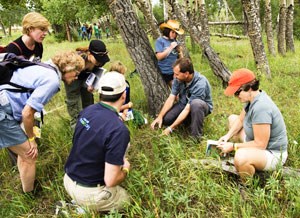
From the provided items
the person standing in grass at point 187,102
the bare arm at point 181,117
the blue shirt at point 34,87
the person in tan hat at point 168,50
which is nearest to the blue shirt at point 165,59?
the person in tan hat at point 168,50

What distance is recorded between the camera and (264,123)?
2.59 metres

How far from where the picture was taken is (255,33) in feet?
19.1

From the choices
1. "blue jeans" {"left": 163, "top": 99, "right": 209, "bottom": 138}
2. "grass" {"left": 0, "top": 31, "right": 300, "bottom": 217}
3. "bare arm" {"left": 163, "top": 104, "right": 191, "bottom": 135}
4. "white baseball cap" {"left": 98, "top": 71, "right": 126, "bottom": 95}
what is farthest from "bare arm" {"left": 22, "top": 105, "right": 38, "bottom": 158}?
"blue jeans" {"left": 163, "top": 99, "right": 209, "bottom": 138}

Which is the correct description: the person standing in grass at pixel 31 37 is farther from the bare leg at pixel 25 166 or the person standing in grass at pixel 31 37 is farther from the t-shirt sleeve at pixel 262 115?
the t-shirt sleeve at pixel 262 115

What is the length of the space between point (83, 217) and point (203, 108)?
6.28ft

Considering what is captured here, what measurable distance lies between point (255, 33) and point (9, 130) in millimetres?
4980

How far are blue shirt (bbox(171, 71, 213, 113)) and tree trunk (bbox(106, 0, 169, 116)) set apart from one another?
45cm

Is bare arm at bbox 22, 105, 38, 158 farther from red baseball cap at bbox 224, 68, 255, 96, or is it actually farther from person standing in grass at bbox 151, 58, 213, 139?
red baseball cap at bbox 224, 68, 255, 96

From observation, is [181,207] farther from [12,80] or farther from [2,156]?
[2,156]

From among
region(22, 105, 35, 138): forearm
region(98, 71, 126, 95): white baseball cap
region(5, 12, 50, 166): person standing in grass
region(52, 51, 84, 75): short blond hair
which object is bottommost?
region(22, 105, 35, 138): forearm

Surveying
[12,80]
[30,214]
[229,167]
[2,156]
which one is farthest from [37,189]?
[229,167]

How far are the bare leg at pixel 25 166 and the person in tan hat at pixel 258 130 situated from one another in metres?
2.03

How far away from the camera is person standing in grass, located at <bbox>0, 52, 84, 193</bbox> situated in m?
2.49

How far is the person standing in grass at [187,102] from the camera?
141 inches
